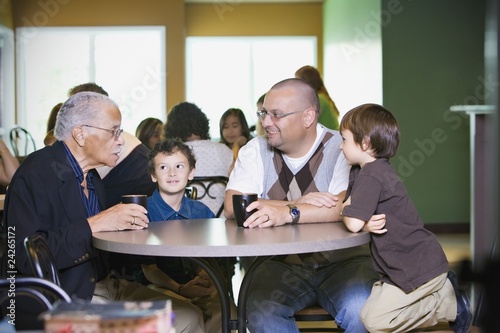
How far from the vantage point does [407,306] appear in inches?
77.8

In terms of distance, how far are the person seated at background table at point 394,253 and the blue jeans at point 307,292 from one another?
0.20 meters

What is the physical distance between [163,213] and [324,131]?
25.5 inches

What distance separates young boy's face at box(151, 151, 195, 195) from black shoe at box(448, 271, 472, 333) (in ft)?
3.11

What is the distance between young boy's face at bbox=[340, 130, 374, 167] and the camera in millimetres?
2096

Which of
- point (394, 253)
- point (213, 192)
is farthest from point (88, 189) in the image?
point (213, 192)

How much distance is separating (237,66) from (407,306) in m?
9.76

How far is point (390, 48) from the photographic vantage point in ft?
23.5

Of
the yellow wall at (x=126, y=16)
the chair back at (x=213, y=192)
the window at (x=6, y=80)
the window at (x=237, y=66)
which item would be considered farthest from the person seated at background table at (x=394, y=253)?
the window at (x=237, y=66)

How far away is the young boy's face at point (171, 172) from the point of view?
2.46 m

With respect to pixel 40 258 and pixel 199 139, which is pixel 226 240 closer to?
pixel 40 258

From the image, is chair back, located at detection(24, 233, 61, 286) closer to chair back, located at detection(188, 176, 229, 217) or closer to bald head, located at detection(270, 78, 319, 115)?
bald head, located at detection(270, 78, 319, 115)

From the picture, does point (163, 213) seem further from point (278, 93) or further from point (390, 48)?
point (390, 48)

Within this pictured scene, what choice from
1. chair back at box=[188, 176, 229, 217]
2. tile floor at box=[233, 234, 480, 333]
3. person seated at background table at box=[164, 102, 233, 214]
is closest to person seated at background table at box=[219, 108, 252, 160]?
tile floor at box=[233, 234, 480, 333]

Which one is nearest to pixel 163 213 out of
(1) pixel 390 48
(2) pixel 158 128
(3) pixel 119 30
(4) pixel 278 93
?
(4) pixel 278 93
